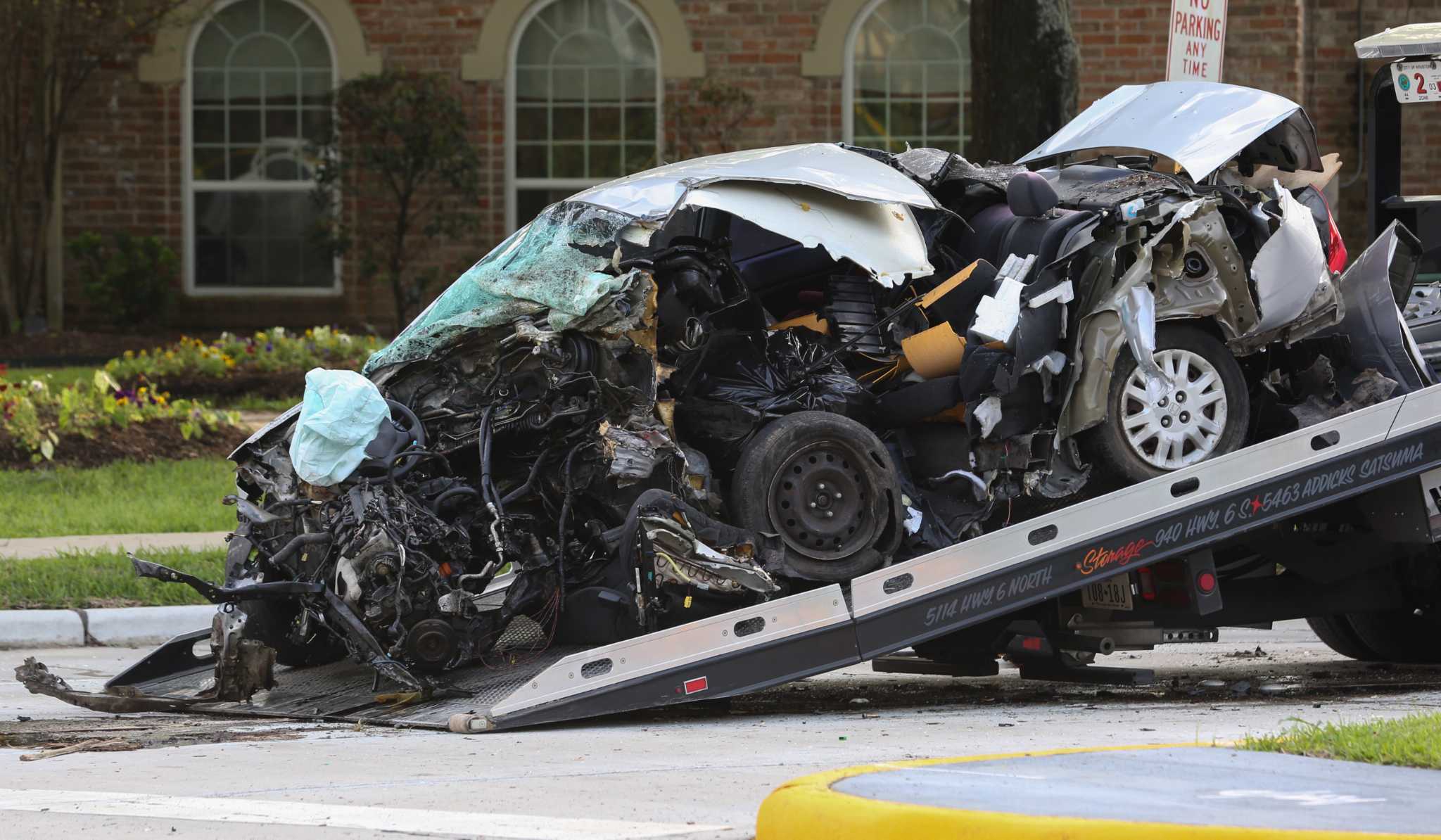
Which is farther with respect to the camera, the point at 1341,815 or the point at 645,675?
the point at 645,675

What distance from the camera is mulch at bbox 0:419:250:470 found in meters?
13.5

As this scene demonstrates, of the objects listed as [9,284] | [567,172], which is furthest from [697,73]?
[9,284]

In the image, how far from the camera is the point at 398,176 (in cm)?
2042

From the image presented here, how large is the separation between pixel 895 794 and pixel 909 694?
3.37 metres

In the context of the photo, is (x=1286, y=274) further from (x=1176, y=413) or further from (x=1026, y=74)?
(x=1026, y=74)

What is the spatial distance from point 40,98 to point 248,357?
481cm

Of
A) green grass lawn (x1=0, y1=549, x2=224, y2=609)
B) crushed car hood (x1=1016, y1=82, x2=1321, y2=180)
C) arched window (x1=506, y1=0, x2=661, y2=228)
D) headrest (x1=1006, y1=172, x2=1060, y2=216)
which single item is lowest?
green grass lawn (x1=0, y1=549, x2=224, y2=609)

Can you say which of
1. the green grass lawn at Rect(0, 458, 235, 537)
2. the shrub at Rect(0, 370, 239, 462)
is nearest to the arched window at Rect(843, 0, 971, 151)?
the shrub at Rect(0, 370, 239, 462)

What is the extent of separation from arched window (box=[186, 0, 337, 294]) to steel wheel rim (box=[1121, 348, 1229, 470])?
14590 mm

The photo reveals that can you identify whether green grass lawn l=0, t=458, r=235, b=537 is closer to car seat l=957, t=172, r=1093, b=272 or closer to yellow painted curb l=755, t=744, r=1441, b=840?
car seat l=957, t=172, r=1093, b=272

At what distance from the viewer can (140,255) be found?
20.2 metres

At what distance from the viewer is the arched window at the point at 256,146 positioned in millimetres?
20766

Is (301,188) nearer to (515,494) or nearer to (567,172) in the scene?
(567,172)

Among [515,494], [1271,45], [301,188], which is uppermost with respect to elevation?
[1271,45]
